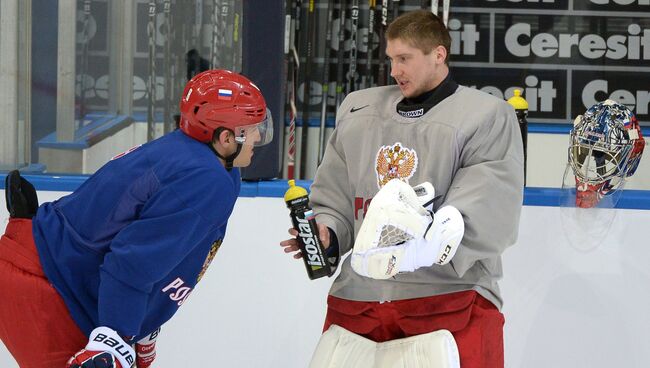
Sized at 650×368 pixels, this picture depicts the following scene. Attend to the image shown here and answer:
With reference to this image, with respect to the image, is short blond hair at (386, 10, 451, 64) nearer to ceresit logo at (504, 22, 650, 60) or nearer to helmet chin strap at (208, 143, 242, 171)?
helmet chin strap at (208, 143, 242, 171)

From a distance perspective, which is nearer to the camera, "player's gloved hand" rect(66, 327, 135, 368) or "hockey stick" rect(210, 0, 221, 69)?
"player's gloved hand" rect(66, 327, 135, 368)

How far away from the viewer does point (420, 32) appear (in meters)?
2.44

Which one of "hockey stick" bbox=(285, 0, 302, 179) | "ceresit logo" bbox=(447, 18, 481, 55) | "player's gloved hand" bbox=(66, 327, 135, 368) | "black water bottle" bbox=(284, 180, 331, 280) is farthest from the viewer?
"ceresit logo" bbox=(447, 18, 481, 55)

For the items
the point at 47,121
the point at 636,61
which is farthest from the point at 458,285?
the point at 636,61

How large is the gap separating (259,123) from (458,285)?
0.55 m

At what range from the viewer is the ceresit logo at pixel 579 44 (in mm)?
4570

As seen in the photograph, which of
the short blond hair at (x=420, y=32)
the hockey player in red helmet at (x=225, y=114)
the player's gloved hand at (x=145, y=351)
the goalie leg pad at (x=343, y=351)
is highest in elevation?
the short blond hair at (x=420, y=32)

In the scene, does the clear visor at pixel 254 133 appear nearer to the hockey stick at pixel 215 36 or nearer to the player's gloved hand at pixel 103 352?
the player's gloved hand at pixel 103 352

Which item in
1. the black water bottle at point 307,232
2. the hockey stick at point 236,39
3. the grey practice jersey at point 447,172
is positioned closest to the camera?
the grey practice jersey at point 447,172

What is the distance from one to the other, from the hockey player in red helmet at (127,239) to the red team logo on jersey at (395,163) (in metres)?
0.25

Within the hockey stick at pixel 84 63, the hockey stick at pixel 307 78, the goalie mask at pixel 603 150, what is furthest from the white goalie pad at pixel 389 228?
the hockey stick at pixel 307 78

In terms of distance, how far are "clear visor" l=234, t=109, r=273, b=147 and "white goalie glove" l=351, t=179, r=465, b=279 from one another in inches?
13.3

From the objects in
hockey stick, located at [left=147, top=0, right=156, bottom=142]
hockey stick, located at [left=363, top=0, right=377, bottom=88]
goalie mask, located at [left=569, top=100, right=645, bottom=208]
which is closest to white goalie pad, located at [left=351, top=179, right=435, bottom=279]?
goalie mask, located at [left=569, top=100, right=645, bottom=208]

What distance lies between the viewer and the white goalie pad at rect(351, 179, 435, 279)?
2154 millimetres
